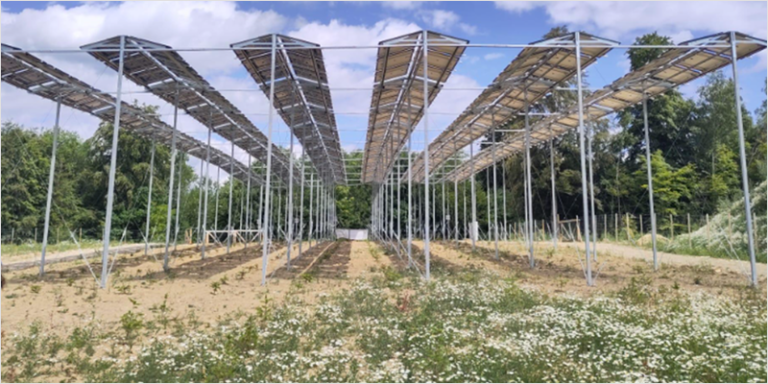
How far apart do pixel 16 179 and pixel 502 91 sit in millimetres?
38387

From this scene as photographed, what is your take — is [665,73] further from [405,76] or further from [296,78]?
[296,78]

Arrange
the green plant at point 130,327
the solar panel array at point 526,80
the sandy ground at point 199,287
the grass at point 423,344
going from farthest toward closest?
the solar panel array at point 526,80 → the sandy ground at point 199,287 → the green plant at point 130,327 → the grass at point 423,344

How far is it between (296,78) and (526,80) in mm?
6737

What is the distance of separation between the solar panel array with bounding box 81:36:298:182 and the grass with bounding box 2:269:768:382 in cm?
685

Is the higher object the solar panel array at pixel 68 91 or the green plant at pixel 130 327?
the solar panel array at pixel 68 91

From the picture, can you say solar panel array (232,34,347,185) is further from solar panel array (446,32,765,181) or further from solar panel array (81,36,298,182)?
solar panel array (446,32,765,181)

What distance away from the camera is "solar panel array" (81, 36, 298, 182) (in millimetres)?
12297

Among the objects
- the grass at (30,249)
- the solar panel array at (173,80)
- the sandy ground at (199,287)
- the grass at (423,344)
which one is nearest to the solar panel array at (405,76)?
the solar panel array at (173,80)

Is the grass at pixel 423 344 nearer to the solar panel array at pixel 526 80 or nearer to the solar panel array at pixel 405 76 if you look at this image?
the solar panel array at pixel 405 76

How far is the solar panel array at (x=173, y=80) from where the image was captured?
12.3 m

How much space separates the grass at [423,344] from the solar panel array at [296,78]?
6.35 metres

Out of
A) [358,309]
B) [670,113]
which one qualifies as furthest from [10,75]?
[670,113]

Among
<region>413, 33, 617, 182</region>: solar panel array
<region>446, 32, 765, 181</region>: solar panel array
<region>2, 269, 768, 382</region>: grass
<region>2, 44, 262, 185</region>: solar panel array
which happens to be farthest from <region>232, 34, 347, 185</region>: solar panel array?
<region>446, 32, 765, 181</region>: solar panel array

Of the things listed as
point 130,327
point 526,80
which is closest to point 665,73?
point 526,80
